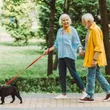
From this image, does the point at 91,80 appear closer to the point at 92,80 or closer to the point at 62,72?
the point at 92,80

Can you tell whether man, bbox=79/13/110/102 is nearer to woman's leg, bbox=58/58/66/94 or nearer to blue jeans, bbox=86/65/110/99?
blue jeans, bbox=86/65/110/99

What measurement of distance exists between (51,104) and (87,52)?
1.22m

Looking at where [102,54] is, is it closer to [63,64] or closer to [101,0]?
Result: [63,64]

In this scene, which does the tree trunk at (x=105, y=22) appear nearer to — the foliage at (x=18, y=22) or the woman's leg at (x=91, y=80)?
the woman's leg at (x=91, y=80)

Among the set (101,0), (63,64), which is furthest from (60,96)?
(101,0)

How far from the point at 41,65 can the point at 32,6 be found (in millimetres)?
16207

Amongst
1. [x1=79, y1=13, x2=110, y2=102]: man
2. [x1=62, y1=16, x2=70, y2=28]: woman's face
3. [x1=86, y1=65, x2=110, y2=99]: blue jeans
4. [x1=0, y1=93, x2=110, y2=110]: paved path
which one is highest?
[x1=62, y1=16, x2=70, y2=28]: woman's face

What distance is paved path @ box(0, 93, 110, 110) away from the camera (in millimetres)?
8141

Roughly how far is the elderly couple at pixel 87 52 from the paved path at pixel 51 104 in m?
0.21

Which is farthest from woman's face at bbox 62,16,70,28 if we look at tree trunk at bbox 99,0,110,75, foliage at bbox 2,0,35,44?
foliage at bbox 2,0,35,44

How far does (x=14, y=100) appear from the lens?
8.77 meters

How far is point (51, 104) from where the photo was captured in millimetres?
8547

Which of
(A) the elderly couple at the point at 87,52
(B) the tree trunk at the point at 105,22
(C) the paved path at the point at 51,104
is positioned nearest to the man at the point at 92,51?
(A) the elderly couple at the point at 87,52

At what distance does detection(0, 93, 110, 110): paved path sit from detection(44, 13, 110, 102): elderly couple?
207 mm
